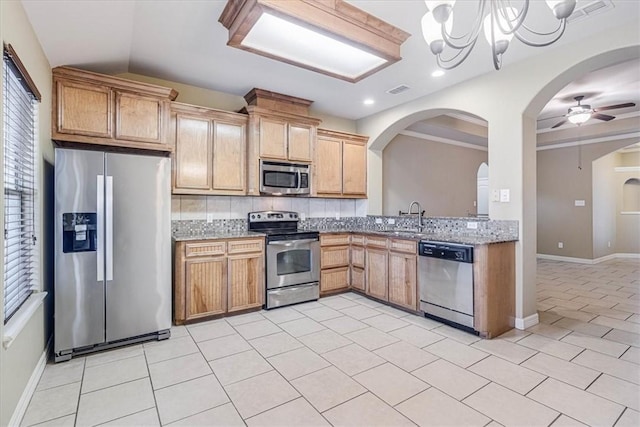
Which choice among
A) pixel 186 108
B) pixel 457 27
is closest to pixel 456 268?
pixel 457 27

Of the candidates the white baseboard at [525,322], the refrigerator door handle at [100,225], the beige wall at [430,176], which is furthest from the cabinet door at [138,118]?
the white baseboard at [525,322]

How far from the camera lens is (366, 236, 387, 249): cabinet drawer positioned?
4016 millimetres

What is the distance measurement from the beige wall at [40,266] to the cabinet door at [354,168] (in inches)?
138

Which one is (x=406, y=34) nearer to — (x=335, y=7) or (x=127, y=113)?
(x=335, y=7)

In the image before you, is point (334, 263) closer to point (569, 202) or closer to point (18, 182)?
point (18, 182)

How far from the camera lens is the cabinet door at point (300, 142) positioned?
13.9 feet

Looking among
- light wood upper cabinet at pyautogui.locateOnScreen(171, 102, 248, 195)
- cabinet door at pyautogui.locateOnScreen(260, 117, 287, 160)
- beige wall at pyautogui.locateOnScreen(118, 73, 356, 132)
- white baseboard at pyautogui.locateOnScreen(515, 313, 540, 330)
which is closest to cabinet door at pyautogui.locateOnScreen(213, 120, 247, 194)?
light wood upper cabinet at pyautogui.locateOnScreen(171, 102, 248, 195)

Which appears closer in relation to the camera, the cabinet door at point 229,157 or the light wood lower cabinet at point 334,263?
the cabinet door at point 229,157

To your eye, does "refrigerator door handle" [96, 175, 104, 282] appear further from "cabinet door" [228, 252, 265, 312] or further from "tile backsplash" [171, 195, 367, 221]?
"cabinet door" [228, 252, 265, 312]

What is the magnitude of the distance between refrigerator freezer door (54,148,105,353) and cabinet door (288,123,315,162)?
2.20 m

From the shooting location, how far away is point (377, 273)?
4.11 metres

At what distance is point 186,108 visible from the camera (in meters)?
3.55

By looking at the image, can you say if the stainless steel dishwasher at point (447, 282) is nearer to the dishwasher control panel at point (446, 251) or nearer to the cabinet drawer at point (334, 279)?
the dishwasher control panel at point (446, 251)

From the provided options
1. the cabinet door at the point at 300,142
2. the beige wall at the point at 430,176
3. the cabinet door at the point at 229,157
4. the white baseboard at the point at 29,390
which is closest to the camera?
the white baseboard at the point at 29,390
